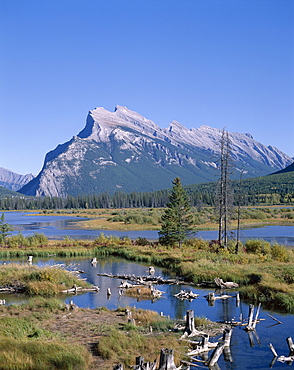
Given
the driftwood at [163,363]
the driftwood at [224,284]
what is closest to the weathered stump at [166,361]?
the driftwood at [163,363]

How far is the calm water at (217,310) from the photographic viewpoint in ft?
60.6

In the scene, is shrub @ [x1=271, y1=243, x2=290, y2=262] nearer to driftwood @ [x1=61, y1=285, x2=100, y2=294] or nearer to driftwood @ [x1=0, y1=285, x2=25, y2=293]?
driftwood @ [x1=61, y1=285, x2=100, y2=294]

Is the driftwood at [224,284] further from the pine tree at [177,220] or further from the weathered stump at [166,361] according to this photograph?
the pine tree at [177,220]

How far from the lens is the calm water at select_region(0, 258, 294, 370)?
1847 centimetres

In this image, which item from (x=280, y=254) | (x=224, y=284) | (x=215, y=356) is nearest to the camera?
(x=215, y=356)

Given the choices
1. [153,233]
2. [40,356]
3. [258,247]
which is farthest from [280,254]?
[153,233]

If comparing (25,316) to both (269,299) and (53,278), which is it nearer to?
(53,278)

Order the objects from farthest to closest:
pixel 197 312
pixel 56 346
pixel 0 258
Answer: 1. pixel 0 258
2. pixel 197 312
3. pixel 56 346

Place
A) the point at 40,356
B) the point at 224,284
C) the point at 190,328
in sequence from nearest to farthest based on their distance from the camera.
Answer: the point at 40,356 → the point at 190,328 → the point at 224,284

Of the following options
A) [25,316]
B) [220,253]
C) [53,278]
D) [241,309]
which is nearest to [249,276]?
[241,309]

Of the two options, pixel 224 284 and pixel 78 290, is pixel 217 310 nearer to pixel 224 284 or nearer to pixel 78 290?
pixel 224 284

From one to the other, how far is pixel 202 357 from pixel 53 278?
1685cm

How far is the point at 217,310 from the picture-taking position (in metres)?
26.5

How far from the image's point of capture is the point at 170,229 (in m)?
55.1
